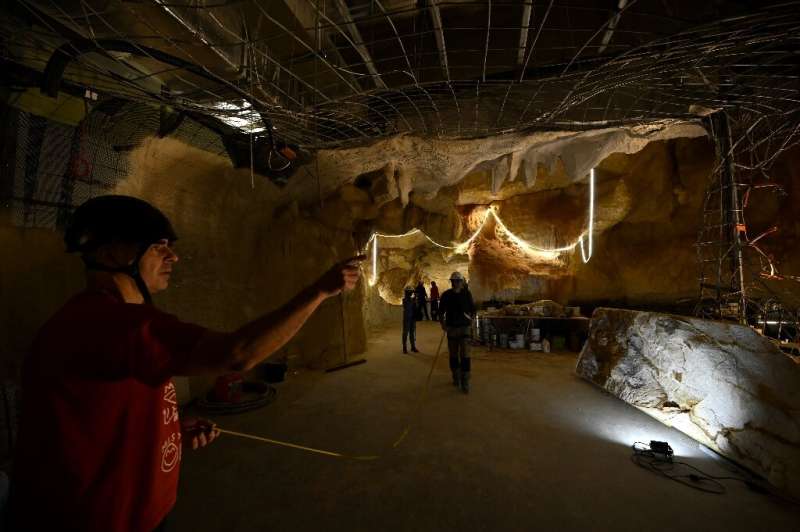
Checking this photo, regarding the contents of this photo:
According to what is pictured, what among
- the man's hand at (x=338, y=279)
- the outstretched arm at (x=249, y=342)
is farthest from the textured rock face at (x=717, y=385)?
the outstretched arm at (x=249, y=342)

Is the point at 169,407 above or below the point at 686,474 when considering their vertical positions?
above

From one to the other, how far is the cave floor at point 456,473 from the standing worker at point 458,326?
37 cm

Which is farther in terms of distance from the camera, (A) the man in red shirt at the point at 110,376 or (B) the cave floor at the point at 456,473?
(B) the cave floor at the point at 456,473

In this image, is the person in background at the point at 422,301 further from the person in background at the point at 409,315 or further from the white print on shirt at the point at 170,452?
the white print on shirt at the point at 170,452

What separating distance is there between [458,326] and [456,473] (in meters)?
2.67

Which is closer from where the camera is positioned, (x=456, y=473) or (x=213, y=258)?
(x=456, y=473)

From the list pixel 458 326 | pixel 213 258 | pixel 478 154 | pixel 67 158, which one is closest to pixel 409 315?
pixel 458 326

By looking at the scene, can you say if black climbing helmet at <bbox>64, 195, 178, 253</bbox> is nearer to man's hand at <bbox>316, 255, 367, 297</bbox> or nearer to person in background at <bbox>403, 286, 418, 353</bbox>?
man's hand at <bbox>316, 255, 367, 297</bbox>

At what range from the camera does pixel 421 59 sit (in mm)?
3256

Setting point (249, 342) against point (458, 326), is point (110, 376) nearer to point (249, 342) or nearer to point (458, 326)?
point (249, 342)

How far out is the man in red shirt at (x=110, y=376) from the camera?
95 cm

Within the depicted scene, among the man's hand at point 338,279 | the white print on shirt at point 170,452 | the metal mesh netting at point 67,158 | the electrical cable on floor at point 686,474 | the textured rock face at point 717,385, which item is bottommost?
the electrical cable on floor at point 686,474

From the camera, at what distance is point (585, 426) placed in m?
4.22

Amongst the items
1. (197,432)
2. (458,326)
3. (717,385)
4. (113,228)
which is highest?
(113,228)
